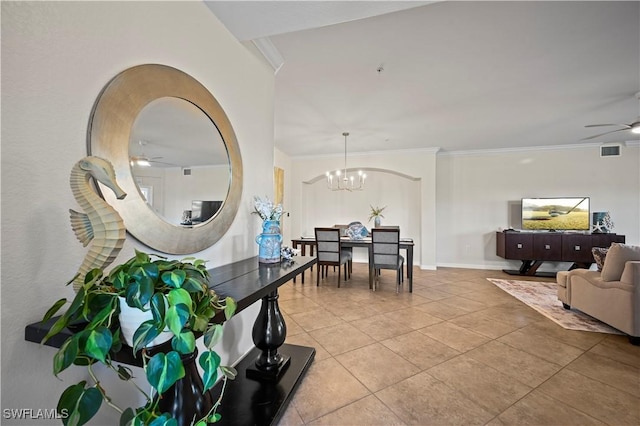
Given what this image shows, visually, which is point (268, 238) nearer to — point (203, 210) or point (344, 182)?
point (203, 210)

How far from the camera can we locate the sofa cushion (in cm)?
257

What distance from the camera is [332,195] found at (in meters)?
6.70

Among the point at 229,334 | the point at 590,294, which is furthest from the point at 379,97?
the point at 590,294

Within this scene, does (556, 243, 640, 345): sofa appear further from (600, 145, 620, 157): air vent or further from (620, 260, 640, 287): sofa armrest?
(600, 145, 620, 157): air vent

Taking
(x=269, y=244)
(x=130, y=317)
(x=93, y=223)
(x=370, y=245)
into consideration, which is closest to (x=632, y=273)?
(x=370, y=245)

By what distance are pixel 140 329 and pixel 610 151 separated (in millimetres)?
7960

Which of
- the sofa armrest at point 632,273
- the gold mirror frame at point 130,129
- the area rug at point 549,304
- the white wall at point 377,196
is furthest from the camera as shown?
the white wall at point 377,196

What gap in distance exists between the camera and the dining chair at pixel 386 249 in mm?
4082

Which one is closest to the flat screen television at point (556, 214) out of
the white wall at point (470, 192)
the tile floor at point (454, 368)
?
the white wall at point (470, 192)

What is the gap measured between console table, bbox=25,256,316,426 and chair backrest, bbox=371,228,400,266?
7.83 feet

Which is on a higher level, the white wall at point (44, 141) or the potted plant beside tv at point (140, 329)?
the white wall at point (44, 141)

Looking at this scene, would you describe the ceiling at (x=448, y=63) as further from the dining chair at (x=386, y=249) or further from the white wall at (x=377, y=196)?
the dining chair at (x=386, y=249)

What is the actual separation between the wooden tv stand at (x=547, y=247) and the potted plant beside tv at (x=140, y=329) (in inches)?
242

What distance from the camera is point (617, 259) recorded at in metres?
2.62
